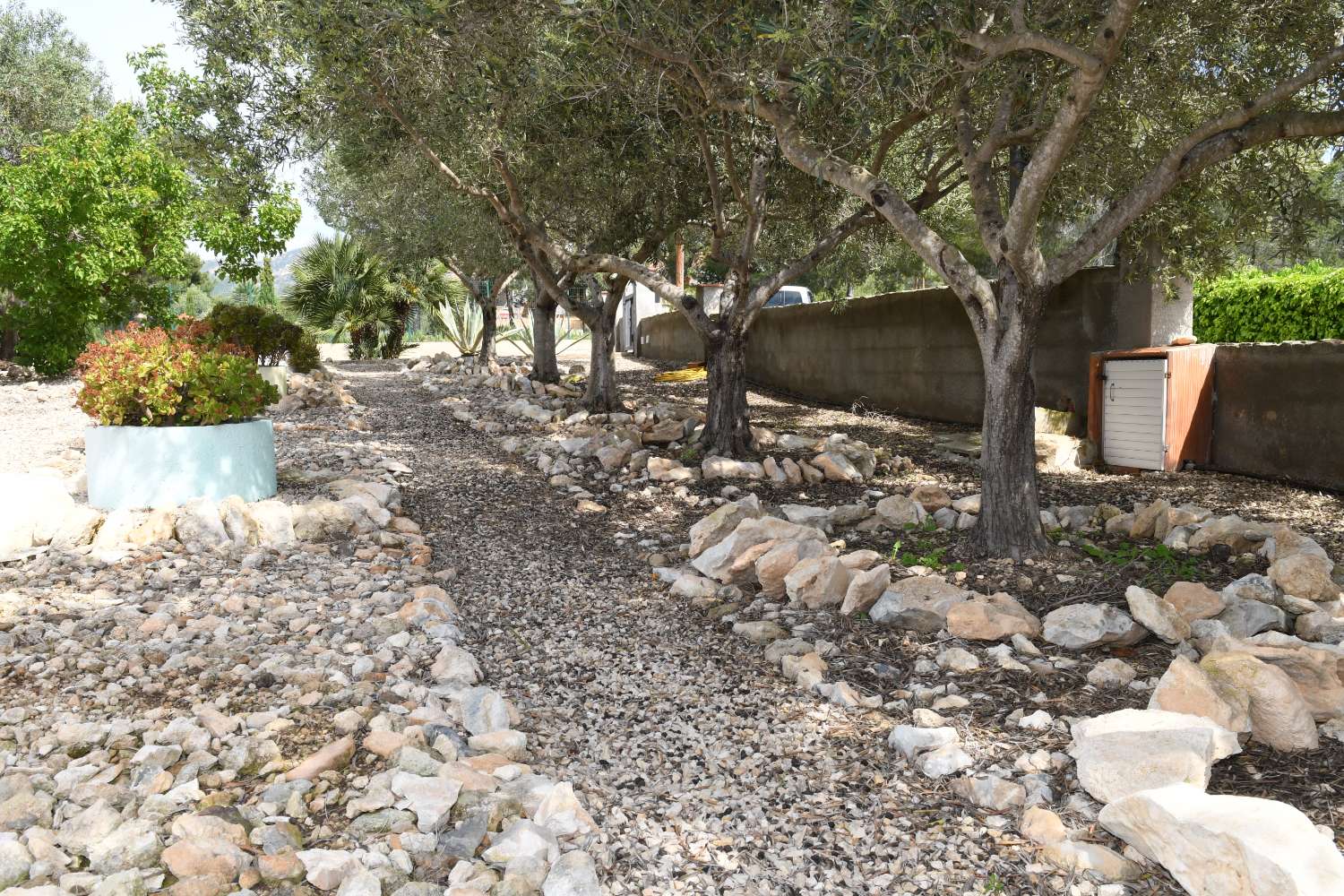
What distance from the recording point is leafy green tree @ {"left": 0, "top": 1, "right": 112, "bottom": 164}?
1692 centimetres

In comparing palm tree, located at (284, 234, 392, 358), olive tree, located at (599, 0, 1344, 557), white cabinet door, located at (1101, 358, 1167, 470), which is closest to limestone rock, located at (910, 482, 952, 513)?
olive tree, located at (599, 0, 1344, 557)

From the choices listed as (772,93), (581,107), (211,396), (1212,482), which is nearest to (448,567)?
(211,396)

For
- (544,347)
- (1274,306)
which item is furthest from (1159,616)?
(544,347)

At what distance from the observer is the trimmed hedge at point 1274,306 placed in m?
10.7

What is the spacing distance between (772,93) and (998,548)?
3.11 metres

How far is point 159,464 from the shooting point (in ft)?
18.4

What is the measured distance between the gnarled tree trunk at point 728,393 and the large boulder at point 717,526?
93.1 inches

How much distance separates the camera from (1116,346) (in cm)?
814

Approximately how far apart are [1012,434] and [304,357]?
1258 centimetres

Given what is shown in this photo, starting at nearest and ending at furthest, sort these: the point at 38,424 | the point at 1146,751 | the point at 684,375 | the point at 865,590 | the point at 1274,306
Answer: the point at 1146,751 < the point at 865,590 < the point at 38,424 < the point at 1274,306 < the point at 684,375

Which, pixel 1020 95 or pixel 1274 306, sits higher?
pixel 1020 95

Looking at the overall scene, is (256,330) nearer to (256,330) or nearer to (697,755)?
(256,330)

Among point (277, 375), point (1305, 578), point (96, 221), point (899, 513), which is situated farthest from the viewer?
point (96, 221)

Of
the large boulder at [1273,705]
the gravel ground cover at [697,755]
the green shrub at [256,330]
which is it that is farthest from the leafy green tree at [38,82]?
the large boulder at [1273,705]
